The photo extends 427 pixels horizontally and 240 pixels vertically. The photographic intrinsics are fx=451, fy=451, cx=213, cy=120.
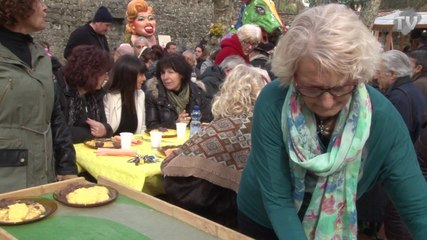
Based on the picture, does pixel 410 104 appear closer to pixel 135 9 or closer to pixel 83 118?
pixel 83 118

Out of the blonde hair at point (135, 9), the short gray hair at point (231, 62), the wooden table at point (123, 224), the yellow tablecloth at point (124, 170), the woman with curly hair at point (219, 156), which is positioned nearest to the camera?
the wooden table at point (123, 224)

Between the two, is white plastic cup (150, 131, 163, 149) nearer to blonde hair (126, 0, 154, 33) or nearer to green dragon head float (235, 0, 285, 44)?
green dragon head float (235, 0, 285, 44)

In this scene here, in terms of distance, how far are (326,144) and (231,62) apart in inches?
148

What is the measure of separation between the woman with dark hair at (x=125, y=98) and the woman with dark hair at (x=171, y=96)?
0.73ft

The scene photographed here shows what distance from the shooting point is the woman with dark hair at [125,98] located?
12.6 ft

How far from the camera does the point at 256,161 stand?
157 centimetres

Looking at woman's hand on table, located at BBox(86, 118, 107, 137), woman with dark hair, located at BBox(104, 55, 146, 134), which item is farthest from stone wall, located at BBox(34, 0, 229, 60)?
woman's hand on table, located at BBox(86, 118, 107, 137)

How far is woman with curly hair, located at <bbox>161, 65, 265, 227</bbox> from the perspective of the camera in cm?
256

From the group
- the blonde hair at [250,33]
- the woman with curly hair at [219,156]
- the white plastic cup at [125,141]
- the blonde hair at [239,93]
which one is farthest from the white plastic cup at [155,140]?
the blonde hair at [250,33]

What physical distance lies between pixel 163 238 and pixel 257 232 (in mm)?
383

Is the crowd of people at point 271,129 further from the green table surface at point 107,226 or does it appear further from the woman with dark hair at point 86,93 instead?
the green table surface at point 107,226

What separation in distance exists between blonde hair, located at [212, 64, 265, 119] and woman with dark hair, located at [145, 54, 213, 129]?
4.81 ft

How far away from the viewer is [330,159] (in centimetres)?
142

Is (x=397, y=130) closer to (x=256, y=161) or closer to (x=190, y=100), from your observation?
(x=256, y=161)
